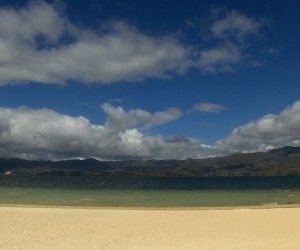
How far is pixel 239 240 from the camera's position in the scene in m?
19.3

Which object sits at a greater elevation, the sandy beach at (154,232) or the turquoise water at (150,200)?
the turquoise water at (150,200)

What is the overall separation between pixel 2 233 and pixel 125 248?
6779 mm

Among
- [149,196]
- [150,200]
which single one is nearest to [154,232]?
[150,200]

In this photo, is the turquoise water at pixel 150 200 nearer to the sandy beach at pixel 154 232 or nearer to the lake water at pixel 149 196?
the lake water at pixel 149 196

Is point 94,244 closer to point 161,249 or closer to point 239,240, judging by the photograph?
point 161,249

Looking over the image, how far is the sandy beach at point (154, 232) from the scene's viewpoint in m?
17.9

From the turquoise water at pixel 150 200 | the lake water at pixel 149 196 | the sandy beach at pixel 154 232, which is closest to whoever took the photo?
the sandy beach at pixel 154 232

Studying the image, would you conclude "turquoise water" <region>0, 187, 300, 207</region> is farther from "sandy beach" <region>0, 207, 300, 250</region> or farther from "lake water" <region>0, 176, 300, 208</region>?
"sandy beach" <region>0, 207, 300, 250</region>

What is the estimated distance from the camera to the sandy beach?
17.9 metres

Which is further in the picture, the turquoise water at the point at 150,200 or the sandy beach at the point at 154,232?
the turquoise water at the point at 150,200

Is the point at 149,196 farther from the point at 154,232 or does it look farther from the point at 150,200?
the point at 154,232

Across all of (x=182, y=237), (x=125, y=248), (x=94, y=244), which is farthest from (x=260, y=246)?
(x=94, y=244)

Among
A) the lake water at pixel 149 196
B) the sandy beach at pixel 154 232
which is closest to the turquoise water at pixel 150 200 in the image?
the lake water at pixel 149 196

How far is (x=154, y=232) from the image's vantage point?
21.8m
